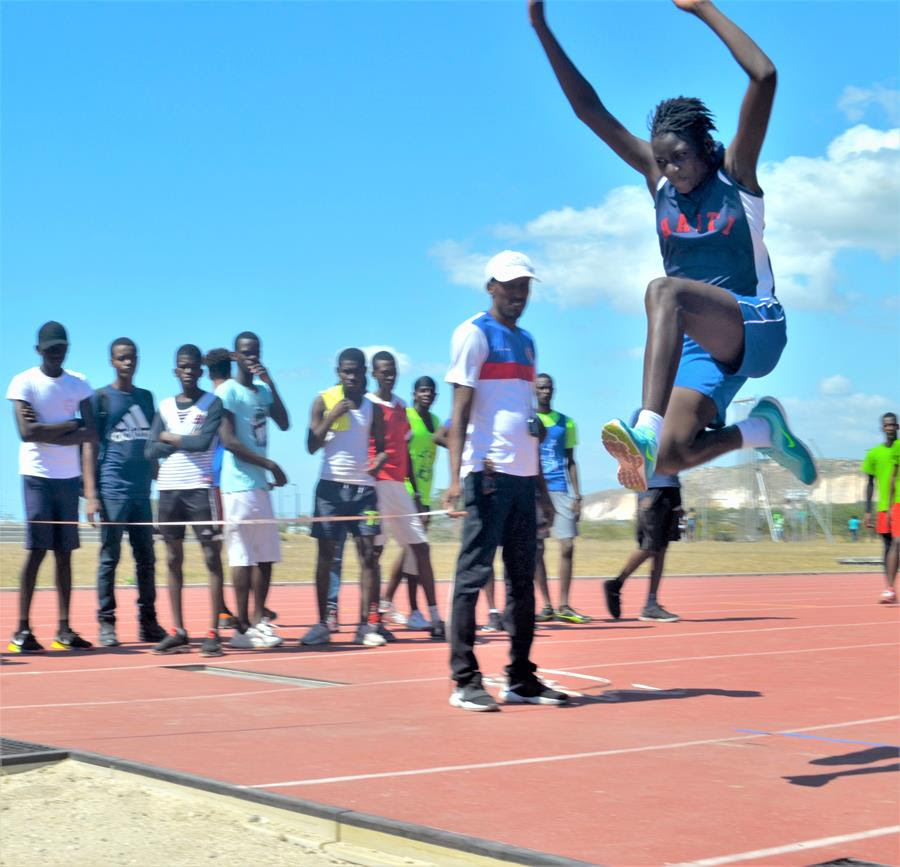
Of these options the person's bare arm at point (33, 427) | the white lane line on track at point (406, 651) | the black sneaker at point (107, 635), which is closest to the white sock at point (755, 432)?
the white lane line on track at point (406, 651)

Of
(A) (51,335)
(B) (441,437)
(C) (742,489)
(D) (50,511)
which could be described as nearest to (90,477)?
(D) (50,511)

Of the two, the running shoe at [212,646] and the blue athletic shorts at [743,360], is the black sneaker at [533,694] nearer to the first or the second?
the blue athletic shorts at [743,360]

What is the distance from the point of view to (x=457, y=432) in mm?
7254

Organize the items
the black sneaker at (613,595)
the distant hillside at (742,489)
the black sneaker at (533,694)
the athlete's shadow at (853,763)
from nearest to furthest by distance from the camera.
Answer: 1. the athlete's shadow at (853,763)
2. the black sneaker at (533,694)
3. the black sneaker at (613,595)
4. the distant hillside at (742,489)

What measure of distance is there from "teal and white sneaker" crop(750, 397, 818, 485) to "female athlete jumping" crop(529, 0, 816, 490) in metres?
0.28

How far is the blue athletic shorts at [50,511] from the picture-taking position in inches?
383

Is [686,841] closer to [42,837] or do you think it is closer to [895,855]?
[895,855]

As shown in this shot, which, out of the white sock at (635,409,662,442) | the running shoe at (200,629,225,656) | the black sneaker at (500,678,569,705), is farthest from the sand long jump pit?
the running shoe at (200,629,225,656)

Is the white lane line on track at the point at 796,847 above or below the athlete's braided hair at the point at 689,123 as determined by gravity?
below

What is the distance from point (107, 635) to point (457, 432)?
14.6 feet

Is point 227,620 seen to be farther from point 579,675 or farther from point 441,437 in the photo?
point 579,675

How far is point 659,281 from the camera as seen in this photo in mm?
4910

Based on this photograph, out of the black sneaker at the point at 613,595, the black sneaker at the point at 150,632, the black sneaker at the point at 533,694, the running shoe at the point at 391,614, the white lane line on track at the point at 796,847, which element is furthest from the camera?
the black sneaker at the point at 613,595

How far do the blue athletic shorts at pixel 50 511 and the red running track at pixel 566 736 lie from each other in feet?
2.76
